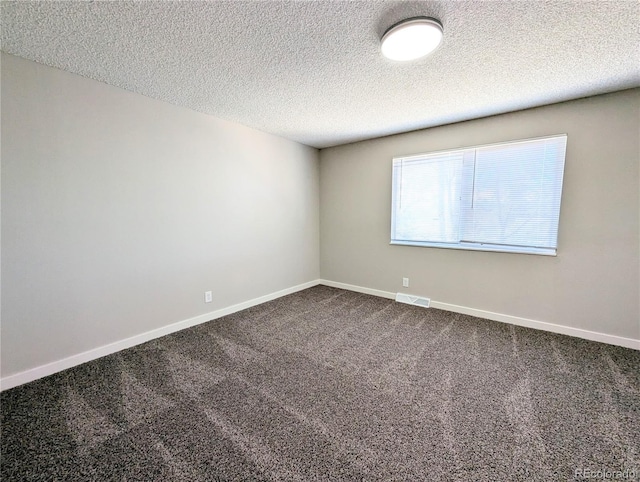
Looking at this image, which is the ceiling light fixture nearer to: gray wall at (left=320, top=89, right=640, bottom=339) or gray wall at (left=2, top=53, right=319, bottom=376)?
gray wall at (left=320, top=89, right=640, bottom=339)

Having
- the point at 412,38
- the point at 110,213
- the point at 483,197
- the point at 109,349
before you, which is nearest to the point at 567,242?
the point at 483,197

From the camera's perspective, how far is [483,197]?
3.16 metres

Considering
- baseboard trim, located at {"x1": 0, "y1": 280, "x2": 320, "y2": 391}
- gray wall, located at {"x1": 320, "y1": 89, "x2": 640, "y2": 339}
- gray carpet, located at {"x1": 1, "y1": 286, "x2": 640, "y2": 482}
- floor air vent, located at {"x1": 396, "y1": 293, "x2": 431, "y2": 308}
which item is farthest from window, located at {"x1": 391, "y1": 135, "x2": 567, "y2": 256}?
baseboard trim, located at {"x1": 0, "y1": 280, "x2": 320, "y2": 391}

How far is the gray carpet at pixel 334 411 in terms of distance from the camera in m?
1.32

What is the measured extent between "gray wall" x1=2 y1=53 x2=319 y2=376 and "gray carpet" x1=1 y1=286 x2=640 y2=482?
406mm

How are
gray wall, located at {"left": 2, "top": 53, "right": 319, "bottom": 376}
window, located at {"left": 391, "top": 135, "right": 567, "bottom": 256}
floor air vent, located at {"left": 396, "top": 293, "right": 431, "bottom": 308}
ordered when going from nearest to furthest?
gray wall, located at {"left": 2, "top": 53, "right": 319, "bottom": 376}
window, located at {"left": 391, "top": 135, "right": 567, "bottom": 256}
floor air vent, located at {"left": 396, "top": 293, "right": 431, "bottom": 308}

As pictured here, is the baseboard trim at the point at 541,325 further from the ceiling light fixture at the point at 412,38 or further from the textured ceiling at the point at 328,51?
the ceiling light fixture at the point at 412,38

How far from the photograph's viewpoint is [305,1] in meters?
1.40

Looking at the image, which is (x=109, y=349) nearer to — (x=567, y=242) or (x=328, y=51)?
(x=328, y=51)

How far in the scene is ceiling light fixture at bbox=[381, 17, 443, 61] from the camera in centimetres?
152

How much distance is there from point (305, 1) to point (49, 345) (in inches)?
120

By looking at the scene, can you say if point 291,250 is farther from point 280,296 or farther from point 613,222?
point 613,222

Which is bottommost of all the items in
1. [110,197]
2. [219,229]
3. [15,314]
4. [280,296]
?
[280,296]

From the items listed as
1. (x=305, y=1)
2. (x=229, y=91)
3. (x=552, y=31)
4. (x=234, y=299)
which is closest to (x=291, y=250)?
(x=234, y=299)
